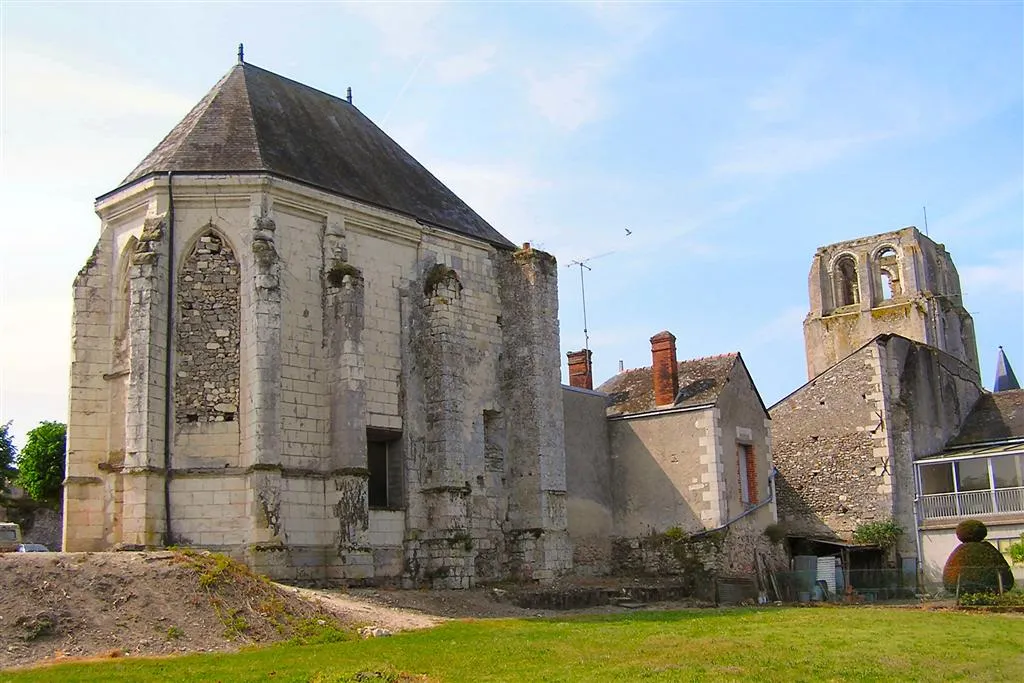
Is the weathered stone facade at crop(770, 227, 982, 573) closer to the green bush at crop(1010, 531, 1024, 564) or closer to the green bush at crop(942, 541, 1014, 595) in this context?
the green bush at crop(1010, 531, 1024, 564)

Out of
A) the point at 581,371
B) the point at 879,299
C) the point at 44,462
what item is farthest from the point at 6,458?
the point at 879,299

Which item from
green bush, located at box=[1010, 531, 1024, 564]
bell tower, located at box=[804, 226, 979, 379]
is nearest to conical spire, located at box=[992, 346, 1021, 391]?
bell tower, located at box=[804, 226, 979, 379]

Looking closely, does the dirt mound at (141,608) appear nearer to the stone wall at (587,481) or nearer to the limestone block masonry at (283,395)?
the limestone block masonry at (283,395)

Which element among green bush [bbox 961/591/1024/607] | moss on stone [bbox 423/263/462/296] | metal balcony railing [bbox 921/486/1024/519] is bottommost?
green bush [bbox 961/591/1024/607]

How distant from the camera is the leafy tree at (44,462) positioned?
32812mm

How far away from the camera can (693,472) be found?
23125 millimetres

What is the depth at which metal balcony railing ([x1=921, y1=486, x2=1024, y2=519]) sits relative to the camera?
24938mm

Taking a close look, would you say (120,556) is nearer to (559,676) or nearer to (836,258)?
(559,676)

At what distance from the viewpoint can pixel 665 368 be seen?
24.2 meters

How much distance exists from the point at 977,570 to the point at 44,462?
2649 cm

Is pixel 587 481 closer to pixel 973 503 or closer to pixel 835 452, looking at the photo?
pixel 835 452

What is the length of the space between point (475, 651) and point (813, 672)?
3.52m

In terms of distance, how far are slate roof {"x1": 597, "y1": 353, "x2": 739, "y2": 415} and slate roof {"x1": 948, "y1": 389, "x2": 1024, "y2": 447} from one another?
8.39 m

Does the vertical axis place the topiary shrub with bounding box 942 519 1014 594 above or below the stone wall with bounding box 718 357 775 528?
below
